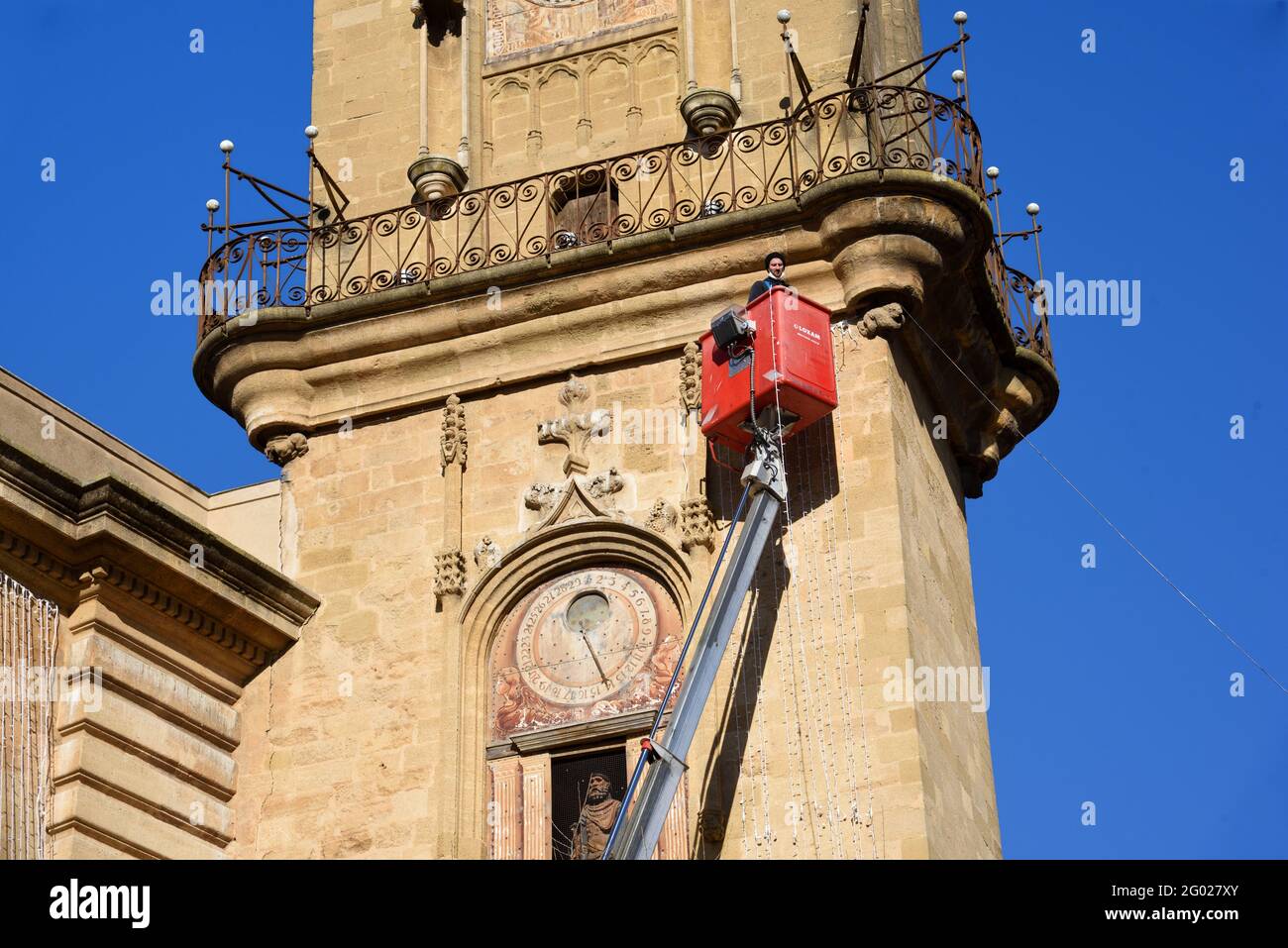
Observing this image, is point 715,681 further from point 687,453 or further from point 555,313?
point 555,313

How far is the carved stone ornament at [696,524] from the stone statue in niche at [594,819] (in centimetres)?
177

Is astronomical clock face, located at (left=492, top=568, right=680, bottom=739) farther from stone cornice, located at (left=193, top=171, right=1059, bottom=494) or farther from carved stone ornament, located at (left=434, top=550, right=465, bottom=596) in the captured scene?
stone cornice, located at (left=193, top=171, right=1059, bottom=494)

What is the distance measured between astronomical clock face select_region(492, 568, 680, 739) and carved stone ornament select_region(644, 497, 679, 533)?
0.38m

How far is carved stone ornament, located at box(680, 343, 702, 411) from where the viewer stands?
21172mm

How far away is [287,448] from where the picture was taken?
22.2 m

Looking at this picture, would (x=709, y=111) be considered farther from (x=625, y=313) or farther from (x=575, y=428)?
(x=575, y=428)

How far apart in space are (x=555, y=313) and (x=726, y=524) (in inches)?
88.2

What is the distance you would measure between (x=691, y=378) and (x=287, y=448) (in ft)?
10.6

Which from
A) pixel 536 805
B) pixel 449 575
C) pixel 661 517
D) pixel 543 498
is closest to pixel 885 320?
pixel 661 517

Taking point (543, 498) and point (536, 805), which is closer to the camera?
point (536, 805)

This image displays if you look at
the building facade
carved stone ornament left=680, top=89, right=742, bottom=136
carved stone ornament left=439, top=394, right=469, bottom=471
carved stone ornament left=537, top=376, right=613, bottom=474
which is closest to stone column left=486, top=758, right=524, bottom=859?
the building facade

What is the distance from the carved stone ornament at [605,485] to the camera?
21141 mm

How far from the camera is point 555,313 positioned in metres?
21.8

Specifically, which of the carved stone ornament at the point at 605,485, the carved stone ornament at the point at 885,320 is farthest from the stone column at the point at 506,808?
the carved stone ornament at the point at 885,320
